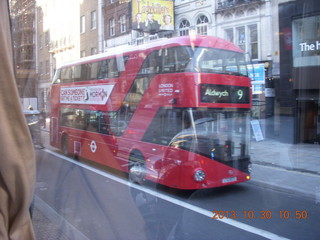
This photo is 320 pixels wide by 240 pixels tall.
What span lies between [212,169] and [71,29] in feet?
9.93

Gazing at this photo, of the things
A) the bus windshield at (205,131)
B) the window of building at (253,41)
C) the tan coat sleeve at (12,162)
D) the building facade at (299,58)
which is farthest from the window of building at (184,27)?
the tan coat sleeve at (12,162)

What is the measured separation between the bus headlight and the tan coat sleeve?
3.88 meters

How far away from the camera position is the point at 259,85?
5.34 meters

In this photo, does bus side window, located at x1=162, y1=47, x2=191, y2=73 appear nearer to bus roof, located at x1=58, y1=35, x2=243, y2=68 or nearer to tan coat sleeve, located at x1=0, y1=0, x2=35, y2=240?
bus roof, located at x1=58, y1=35, x2=243, y2=68

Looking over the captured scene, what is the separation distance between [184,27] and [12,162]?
3733 mm

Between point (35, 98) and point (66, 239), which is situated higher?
point (35, 98)

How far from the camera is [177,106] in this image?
504 cm

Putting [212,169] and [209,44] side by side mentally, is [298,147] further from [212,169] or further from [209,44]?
[209,44]

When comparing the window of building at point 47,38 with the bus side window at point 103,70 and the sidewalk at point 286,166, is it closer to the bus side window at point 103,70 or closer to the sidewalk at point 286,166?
the bus side window at point 103,70

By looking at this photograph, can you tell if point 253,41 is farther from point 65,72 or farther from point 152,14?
point 65,72

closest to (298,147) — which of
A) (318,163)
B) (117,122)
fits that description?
(318,163)

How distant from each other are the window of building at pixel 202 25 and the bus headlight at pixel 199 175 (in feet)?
7.16

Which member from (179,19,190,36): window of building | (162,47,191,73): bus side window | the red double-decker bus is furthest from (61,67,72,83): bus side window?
(179,19,190,36): window of building

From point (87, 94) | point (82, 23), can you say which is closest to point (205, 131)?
point (82, 23)
